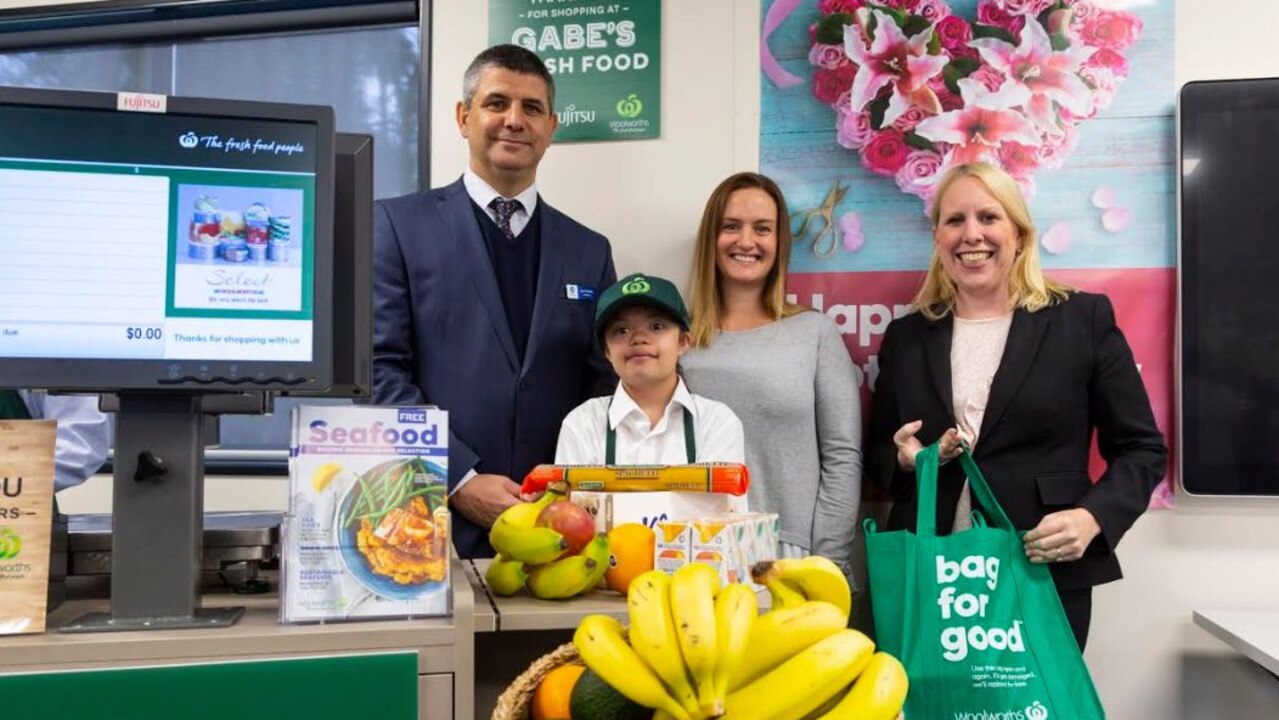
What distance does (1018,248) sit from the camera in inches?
98.0

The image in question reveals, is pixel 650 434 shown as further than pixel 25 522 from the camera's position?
Yes

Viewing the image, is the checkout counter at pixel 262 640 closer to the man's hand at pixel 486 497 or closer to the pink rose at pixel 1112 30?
the man's hand at pixel 486 497

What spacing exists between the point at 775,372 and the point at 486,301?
2.46 feet

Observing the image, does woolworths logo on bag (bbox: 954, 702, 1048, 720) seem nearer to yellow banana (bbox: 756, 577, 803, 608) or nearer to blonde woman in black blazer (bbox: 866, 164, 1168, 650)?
blonde woman in black blazer (bbox: 866, 164, 1168, 650)

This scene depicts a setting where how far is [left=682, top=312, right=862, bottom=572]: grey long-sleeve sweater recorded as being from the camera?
2.50m

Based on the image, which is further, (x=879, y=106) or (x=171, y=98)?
(x=879, y=106)

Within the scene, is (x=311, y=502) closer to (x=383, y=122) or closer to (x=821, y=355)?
(x=821, y=355)

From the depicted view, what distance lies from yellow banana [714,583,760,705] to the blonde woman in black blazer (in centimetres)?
134

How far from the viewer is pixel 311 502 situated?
121cm

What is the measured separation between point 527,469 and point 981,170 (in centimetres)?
135

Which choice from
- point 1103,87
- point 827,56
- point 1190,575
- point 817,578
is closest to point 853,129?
point 827,56

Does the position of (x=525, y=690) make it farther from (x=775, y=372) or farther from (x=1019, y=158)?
(x=1019, y=158)

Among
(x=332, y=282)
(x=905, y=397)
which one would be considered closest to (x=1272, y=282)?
(x=905, y=397)

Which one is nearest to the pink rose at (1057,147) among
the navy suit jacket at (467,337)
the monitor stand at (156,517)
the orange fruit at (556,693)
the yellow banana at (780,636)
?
the navy suit jacket at (467,337)
